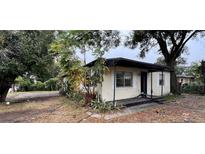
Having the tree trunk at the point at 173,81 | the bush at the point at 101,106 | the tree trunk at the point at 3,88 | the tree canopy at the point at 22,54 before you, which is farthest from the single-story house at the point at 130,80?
the tree trunk at the point at 3,88

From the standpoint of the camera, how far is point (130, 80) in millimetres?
9086

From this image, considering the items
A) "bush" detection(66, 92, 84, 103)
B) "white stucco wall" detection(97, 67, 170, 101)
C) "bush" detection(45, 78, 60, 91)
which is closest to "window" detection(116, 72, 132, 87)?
"white stucco wall" detection(97, 67, 170, 101)

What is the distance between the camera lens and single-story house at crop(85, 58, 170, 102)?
7805mm

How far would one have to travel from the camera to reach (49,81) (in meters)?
11.5

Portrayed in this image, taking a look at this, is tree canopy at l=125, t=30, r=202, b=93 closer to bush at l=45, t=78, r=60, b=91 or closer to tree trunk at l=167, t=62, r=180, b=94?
tree trunk at l=167, t=62, r=180, b=94

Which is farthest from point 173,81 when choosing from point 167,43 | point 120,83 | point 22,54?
point 22,54

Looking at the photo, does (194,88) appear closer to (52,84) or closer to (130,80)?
(130,80)

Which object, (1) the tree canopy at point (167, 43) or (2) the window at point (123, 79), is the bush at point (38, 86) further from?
(1) the tree canopy at point (167, 43)

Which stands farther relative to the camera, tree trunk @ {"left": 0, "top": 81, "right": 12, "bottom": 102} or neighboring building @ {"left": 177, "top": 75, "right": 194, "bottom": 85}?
neighboring building @ {"left": 177, "top": 75, "right": 194, "bottom": 85}
